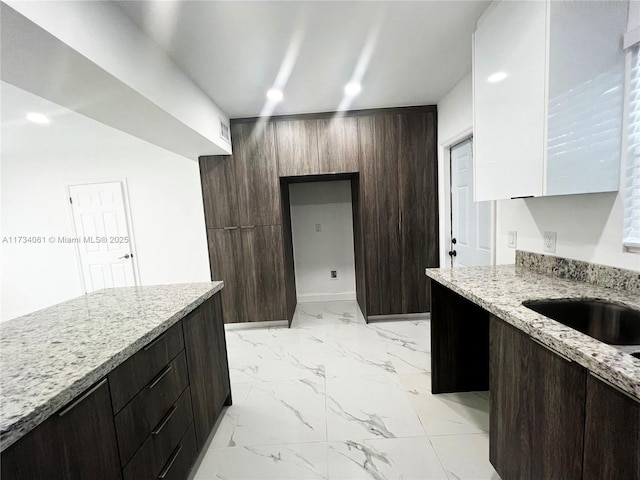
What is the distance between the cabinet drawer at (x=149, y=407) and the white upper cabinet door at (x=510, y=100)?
6.34 ft

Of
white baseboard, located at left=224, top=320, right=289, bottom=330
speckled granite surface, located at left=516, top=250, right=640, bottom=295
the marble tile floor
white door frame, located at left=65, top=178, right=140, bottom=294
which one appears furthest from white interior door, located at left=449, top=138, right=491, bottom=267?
white door frame, located at left=65, top=178, right=140, bottom=294

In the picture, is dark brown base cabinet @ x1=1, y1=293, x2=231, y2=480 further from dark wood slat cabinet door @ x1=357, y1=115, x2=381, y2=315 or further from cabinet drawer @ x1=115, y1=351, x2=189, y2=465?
dark wood slat cabinet door @ x1=357, y1=115, x2=381, y2=315

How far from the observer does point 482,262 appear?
2447mm

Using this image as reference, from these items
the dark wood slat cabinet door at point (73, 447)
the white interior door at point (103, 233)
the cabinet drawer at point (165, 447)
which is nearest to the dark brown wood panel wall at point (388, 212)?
the cabinet drawer at point (165, 447)

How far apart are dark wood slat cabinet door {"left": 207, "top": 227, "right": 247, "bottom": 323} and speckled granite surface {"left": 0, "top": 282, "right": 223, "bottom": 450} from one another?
147cm

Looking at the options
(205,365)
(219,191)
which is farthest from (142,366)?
(219,191)

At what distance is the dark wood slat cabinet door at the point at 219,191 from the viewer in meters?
3.11

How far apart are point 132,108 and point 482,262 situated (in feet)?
9.73

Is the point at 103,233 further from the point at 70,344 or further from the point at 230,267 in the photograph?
the point at 70,344

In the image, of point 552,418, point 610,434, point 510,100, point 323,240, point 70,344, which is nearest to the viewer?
point 610,434

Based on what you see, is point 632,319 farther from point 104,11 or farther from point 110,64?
point 104,11

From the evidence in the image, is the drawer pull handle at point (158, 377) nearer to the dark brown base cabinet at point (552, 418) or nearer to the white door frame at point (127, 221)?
the dark brown base cabinet at point (552, 418)

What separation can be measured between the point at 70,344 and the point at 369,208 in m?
2.70

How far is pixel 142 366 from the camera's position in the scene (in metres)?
1.06
